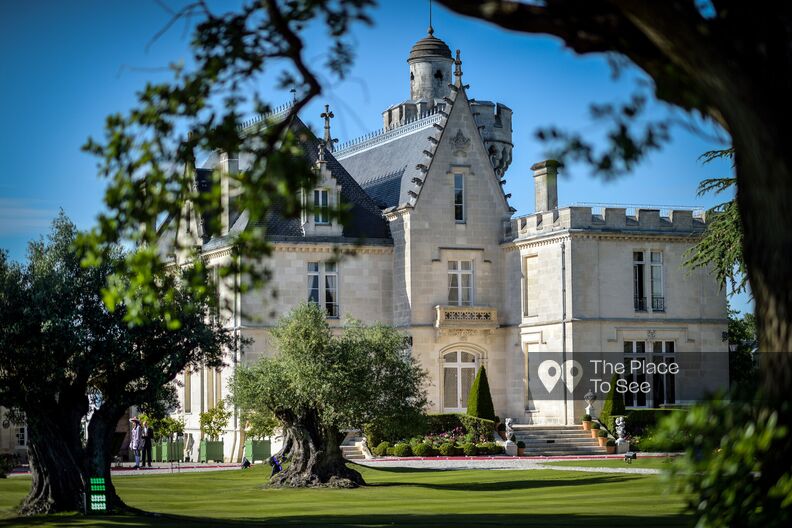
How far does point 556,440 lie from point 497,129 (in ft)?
92.7

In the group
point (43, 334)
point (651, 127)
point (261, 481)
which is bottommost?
point (261, 481)

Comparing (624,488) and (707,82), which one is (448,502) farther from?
(707,82)

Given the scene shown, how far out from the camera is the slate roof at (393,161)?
4938cm

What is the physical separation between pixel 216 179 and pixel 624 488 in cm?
1843

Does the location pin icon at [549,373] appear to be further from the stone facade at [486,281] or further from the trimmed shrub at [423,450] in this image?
the trimmed shrub at [423,450]

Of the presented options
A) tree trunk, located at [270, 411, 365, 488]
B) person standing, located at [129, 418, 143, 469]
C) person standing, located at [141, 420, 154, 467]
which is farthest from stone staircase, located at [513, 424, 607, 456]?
tree trunk, located at [270, 411, 365, 488]

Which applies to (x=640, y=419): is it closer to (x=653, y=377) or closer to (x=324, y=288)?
(x=653, y=377)

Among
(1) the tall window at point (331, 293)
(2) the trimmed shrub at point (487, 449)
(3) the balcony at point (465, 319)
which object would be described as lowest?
(2) the trimmed shrub at point (487, 449)

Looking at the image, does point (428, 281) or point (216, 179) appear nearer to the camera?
point (216, 179)

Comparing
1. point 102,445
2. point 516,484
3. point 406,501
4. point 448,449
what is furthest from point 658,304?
point 102,445

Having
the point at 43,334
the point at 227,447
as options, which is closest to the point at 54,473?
the point at 43,334

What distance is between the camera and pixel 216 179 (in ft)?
34.8

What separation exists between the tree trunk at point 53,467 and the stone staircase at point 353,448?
63.0ft

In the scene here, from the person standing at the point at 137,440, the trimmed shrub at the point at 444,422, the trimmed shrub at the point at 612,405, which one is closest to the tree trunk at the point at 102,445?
Result: the person standing at the point at 137,440
